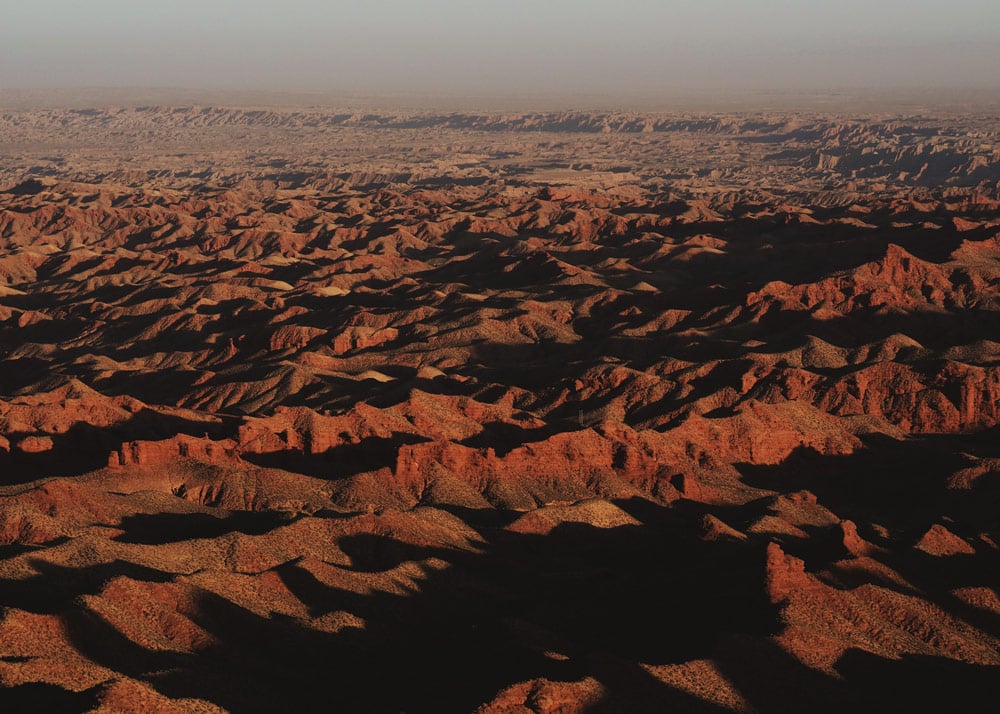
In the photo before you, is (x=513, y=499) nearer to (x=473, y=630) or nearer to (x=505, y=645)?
(x=473, y=630)

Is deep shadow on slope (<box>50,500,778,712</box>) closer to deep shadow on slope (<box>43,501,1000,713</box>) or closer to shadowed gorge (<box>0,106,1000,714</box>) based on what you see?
deep shadow on slope (<box>43,501,1000,713</box>)

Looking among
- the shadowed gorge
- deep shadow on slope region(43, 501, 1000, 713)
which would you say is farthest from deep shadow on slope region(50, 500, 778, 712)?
the shadowed gorge

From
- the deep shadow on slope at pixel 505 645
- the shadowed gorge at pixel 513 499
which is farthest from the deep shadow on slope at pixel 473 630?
the shadowed gorge at pixel 513 499

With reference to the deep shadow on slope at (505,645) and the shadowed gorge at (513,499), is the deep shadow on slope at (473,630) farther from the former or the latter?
the shadowed gorge at (513,499)

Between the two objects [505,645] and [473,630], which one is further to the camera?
[473,630]

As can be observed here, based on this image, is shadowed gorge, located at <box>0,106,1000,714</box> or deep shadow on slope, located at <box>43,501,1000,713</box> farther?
shadowed gorge, located at <box>0,106,1000,714</box>

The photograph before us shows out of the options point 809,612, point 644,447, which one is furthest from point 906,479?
point 809,612

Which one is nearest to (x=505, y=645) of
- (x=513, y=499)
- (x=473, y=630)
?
(x=473, y=630)

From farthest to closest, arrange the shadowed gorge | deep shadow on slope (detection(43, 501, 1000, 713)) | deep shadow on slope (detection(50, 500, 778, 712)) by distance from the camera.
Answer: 1. the shadowed gorge
2. deep shadow on slope (detection(43, 501, 1000, 713))
3. deep shadow on slope (detection(50, 500, 778, 712))
